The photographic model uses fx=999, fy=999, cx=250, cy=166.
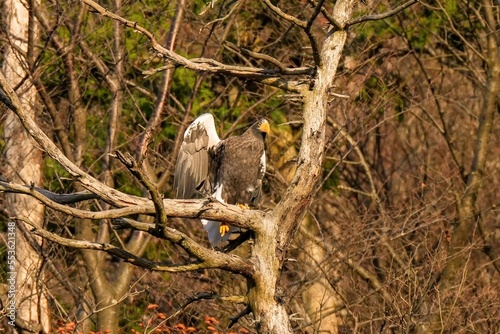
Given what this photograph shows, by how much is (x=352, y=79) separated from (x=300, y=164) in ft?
19.3

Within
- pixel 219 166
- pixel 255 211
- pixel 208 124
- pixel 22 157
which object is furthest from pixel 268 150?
pixel 255 211

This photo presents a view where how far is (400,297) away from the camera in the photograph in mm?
8016

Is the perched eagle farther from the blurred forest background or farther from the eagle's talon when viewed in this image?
the blurred forest background

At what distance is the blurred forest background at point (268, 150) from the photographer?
9859 millimetres

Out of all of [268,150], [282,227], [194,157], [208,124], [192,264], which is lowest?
[192,264]

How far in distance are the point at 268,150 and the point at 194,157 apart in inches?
156

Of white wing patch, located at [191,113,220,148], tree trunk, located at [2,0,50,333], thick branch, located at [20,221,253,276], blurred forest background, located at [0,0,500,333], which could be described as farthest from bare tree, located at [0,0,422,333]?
tree trunk, located at [2,0,50,333]

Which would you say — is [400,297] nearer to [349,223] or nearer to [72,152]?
[349,223]

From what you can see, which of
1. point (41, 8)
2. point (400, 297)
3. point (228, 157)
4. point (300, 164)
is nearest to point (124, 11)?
point (41, 8)

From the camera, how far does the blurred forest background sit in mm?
9859

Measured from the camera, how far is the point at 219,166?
7.99m

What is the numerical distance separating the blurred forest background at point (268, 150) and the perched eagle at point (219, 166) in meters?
1.23

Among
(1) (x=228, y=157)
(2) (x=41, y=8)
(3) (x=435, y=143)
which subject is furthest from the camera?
(3) (x=435, y=143)

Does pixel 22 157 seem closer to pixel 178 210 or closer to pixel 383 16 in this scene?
pixel 178 210
